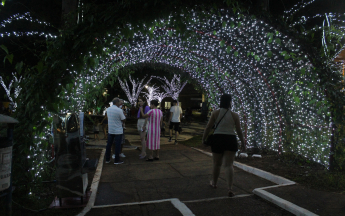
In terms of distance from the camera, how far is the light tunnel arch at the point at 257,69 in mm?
6070

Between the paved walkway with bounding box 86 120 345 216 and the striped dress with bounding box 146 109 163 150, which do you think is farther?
the striped dress with bounding box 146 109 163 150

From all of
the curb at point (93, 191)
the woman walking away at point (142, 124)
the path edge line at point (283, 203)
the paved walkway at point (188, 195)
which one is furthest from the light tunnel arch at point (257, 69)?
the curb at point (93, 191)

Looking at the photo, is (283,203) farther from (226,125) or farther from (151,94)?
(151,94)

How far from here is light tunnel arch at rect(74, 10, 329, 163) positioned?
6.07 meters

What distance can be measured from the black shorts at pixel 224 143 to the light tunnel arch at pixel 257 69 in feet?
7.02

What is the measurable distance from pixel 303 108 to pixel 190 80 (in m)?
7.52

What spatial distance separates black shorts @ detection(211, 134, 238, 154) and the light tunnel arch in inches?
84.2

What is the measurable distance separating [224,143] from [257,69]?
4.24 metres

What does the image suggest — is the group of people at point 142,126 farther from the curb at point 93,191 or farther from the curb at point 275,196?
the curb at point 275,196

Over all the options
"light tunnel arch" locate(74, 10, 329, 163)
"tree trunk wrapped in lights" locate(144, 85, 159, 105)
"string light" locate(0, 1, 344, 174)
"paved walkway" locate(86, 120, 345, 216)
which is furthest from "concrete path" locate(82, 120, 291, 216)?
"tree trunk wrapped in lights" locate(144, 85, 159, 105)

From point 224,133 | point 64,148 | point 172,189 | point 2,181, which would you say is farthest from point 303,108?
point 2,181

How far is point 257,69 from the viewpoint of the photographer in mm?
8008

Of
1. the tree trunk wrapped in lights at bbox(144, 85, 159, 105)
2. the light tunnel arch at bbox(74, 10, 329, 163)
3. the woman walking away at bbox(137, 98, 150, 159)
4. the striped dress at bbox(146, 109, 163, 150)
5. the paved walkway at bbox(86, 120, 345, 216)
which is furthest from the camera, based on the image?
the tree trunk wrapped in lights at bbox(144, 85, 159, 105)

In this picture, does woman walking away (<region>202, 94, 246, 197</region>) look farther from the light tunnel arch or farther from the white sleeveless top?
the light tunnel arch
